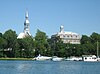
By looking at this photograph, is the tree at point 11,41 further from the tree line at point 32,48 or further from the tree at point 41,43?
the tree at point 41,43

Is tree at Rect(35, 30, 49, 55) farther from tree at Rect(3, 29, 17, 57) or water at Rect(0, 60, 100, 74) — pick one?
water at Rect(0, 60, 100, 74)

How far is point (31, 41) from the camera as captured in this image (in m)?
146

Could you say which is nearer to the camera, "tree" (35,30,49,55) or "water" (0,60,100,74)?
"water" (0,60,100,74)

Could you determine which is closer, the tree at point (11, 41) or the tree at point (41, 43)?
the tree at point (11, 41)

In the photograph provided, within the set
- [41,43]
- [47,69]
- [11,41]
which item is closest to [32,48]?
[41,43]

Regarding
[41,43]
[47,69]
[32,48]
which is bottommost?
[47,69]

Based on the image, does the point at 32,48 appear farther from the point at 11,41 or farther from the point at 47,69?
the point at 47,69

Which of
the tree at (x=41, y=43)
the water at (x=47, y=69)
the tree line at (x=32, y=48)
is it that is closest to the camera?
the water at (x=47, y=69)

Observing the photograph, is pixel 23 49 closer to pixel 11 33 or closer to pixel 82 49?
pixel 11 33

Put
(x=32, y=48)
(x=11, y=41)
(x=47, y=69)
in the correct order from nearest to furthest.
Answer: (x=47, y=69) → (x=32, y=48) → (x=11, y=41)

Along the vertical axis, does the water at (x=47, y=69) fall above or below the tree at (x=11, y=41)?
below

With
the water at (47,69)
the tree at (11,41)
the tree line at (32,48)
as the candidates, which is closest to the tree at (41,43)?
the tree line at (32,48)

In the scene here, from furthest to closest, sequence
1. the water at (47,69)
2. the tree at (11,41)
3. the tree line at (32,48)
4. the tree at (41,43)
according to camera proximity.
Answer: the tree at (41,43) → the tree at (11,41) → the tree line at (32,48) → the water at (47,69)

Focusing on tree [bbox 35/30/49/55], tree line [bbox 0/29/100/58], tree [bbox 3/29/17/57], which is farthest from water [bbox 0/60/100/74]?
tree [bbox 35/30/49/55]
